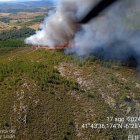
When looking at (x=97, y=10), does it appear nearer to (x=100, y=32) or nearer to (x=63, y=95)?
(x=100, y=32)

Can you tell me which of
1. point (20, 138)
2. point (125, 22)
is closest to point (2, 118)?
point (20, 138)

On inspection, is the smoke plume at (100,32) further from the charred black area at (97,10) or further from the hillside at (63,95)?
the hillside at (63,95)

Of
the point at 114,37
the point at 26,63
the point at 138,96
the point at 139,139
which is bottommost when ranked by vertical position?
the point at 139,139

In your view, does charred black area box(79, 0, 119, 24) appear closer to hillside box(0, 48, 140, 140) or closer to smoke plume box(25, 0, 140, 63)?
smoke plume box(25, 0, 140, 63)

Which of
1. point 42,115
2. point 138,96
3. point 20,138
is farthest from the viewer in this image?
point 138,96

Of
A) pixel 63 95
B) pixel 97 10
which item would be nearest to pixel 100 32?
pixel 97 10

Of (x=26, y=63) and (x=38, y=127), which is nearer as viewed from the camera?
(x=38, y=127)

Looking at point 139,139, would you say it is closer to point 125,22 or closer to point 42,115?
point 42,115

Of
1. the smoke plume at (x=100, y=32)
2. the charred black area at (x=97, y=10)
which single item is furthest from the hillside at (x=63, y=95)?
the charred black area at (x=97, y=10)
